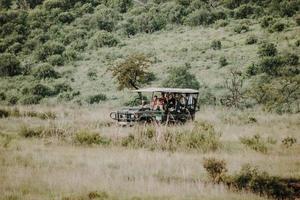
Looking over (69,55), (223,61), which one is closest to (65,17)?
(69,55)

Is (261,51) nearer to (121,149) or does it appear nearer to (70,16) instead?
(121,149)

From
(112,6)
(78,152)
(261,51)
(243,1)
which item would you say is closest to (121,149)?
(78,152)

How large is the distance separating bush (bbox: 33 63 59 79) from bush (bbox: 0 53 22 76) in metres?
2.79

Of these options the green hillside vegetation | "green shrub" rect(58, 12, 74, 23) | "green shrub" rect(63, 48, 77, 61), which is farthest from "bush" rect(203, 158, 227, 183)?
"green shrub" rect(58, 12, 74, 23)

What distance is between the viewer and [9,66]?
4653cm

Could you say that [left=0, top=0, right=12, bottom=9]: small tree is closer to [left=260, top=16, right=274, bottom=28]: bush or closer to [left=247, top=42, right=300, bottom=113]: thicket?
[left=260, top=16, right=274, bottom=28]: bush

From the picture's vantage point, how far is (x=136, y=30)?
5816cm

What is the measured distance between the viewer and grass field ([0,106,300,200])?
9.11 meters

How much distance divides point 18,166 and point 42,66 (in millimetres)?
35136

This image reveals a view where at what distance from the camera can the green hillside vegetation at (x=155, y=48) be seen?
1401 inches

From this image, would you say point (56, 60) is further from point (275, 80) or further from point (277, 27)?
point (275, 80)

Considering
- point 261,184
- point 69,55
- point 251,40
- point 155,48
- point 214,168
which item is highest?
point 251,40

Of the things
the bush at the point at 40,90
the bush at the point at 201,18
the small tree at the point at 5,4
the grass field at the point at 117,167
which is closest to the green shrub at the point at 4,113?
the grass field at the point at 117,167

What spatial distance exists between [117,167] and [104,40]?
4371cm
